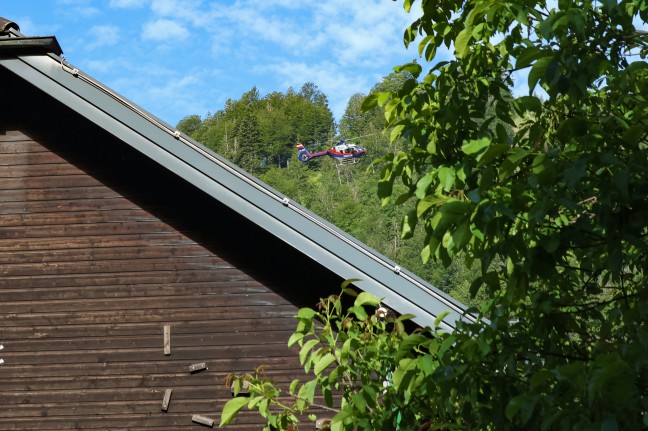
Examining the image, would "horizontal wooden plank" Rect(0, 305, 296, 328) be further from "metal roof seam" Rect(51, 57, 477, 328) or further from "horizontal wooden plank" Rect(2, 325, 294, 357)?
"metal roof seam" Rect(51, 57, 477, 328)

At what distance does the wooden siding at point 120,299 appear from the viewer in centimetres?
908

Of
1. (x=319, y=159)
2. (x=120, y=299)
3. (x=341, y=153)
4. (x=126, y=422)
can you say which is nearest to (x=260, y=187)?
(x=120, y=299)

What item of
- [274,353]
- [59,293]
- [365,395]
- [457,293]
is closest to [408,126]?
[365,395]

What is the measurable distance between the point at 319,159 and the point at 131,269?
13925cm

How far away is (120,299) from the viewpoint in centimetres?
928

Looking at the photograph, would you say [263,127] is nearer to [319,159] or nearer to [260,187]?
[319,159]

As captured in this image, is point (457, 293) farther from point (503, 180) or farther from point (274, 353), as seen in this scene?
point (503, 180)

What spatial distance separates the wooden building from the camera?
9000 mm

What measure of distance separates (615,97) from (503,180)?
4.44ft

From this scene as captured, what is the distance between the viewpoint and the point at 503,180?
351 cm

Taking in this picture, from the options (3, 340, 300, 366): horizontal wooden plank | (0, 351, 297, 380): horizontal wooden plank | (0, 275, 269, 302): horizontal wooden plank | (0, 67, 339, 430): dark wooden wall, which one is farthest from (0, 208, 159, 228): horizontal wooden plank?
(0, 351, 297, 380): horizontal wooden plank

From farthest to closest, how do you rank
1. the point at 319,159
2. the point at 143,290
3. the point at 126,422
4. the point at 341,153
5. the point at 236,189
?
the point at 319,159 < the point at 341,153 < the point at 143,290 < the point at 126,422 < the point at 236,189

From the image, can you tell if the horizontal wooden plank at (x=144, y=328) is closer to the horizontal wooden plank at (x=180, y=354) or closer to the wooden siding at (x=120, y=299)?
the wooden siding at (x=120, y=299)

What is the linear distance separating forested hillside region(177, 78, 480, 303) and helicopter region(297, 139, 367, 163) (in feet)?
4.31
